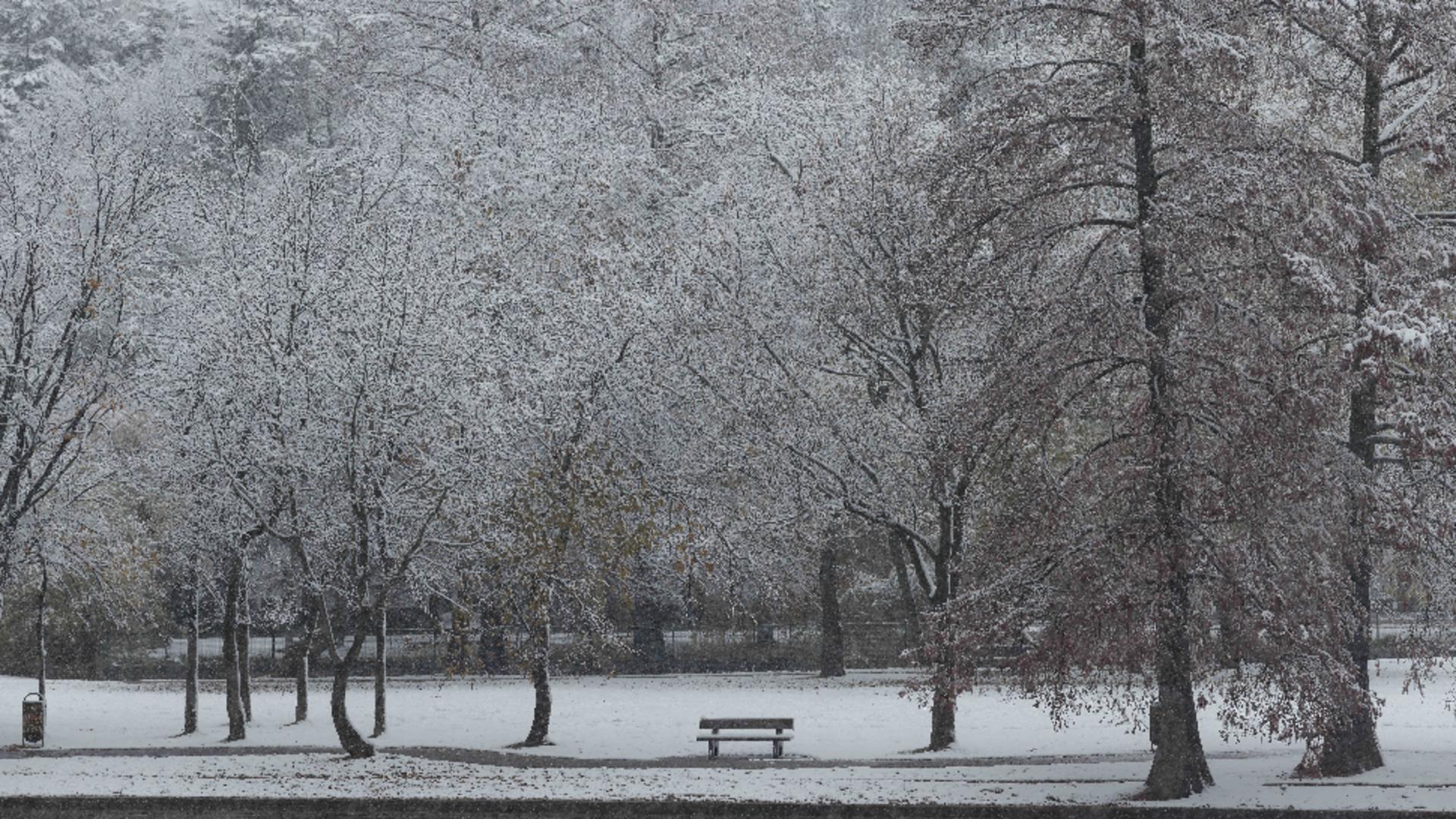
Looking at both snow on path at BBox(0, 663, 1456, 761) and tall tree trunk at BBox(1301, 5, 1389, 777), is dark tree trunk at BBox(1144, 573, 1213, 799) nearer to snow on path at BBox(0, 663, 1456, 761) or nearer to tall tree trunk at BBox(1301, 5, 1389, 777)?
tall tree trunk at BBox(1301, 5, 1389, 777)

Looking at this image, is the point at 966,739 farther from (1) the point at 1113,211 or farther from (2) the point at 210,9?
(2) the point at 210,9

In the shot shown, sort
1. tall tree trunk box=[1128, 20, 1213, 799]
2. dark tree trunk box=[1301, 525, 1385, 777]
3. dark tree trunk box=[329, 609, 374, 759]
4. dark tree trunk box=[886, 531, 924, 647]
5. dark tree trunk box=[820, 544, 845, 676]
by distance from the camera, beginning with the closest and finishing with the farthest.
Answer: tall tree trunk box=[1128, 20, 1213, 799]
dark tree trunk box=[1301, 525, 1385, 777]
dark tree trunk box=[329, 609, 374, 759]
dark tree trunk box=[886, 531, 924, 647]
dark tree trunk box=[820, 544, 845, 676]

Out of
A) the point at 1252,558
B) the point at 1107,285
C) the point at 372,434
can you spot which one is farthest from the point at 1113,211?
the point at 372,434

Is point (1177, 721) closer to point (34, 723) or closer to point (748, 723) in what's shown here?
point (748, 723)

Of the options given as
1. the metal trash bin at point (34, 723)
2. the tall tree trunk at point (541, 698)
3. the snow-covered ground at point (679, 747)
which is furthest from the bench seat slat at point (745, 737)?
the metal trash bin at point (34, 723)

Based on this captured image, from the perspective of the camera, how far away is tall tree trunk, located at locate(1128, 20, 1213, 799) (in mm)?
15133

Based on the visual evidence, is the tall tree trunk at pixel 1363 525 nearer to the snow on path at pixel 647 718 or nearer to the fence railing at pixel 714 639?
the snow on path at pixel 647 718

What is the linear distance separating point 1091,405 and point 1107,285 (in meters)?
1.31

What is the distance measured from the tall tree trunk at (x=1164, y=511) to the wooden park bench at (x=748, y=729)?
6.06 m

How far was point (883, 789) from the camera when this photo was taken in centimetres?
1625

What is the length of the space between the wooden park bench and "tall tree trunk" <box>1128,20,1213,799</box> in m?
6.06

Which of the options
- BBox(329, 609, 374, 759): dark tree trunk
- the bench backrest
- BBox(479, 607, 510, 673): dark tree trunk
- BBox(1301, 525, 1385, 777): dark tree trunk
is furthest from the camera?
BBox(479, 607, 510, 673): dark tree trunk

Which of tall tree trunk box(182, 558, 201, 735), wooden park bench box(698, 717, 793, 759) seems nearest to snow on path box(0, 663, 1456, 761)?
tall tree trunk box(182, 558, 201, 735)

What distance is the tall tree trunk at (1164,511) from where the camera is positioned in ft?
49.6
